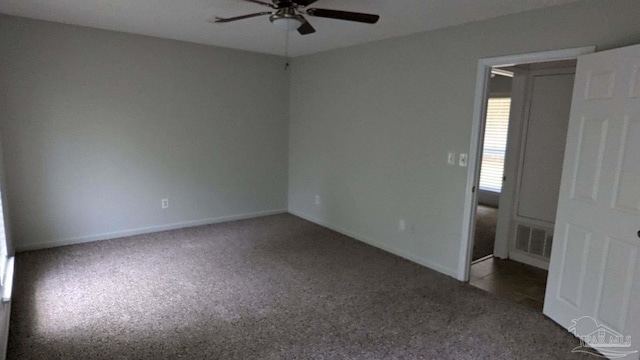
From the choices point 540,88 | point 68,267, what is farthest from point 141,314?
point 540,88

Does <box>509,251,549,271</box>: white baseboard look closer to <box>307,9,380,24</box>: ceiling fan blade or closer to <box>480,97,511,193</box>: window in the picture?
<box>480,97,511,193</box>: window

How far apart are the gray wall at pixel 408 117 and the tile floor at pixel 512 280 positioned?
1.23ft

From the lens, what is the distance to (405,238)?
13.4 feet

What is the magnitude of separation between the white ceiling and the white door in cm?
75

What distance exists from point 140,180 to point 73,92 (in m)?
1.20

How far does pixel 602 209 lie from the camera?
2402mm

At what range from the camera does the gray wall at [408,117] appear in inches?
111

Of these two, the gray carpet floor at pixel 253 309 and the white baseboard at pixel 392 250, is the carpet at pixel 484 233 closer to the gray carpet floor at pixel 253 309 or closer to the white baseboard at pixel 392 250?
the white baseboard at pixel 392 250

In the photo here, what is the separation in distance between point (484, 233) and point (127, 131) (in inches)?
194

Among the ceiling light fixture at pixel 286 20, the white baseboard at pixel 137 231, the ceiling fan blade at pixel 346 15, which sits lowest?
the white baseboard at pixel 137 231

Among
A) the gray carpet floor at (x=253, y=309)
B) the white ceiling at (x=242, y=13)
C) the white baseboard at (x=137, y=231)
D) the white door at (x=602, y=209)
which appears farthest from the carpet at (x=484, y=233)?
the white baseboard at (x=137, y=231)

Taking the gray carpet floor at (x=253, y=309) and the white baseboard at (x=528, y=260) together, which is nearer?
the gray carpet floor at (x=253, y=309)

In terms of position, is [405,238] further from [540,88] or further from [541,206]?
[540,88]

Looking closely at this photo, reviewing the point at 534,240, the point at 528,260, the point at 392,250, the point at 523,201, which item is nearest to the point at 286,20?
the point at 392,250
